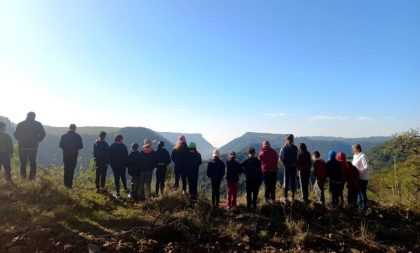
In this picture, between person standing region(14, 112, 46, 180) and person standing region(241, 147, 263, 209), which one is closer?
person standing region(241, 147, 263, 209)

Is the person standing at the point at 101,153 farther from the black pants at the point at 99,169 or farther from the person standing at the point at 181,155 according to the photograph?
the person standing at the point at 181,155

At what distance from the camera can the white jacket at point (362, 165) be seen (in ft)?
32.6

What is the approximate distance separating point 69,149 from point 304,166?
726cm

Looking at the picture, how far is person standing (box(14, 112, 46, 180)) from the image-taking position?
36.4 feet

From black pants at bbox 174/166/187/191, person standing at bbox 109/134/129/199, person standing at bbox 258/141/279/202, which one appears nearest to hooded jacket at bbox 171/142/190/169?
black pants at bbox 174/166/187/191

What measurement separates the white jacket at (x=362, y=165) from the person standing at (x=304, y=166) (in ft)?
4.38

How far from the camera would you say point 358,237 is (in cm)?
726

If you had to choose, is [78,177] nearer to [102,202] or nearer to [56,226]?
[102,202]

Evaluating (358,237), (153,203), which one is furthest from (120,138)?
(358,237)

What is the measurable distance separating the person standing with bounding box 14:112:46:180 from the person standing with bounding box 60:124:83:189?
0.73 m

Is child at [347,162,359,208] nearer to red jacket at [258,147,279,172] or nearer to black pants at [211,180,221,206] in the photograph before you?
red jacket at [258,147,279,172]

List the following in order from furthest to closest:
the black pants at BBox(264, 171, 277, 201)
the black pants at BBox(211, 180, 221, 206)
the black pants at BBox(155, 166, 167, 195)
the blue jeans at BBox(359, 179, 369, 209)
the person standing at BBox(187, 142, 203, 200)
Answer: the black pants at BBox(155, 166, 167, 195)
the person standing at BBox(187, 142, 203, 200)
the black pants at BBox(211, 180, 221, 206)
the black pants at BBox(264, 171, 277, 201)
the blue jeans at BBox(359, 179, 369, 209)

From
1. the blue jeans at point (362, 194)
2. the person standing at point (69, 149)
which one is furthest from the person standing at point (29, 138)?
the blue jeans at point (362, 194)

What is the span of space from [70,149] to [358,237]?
8.63 metres
